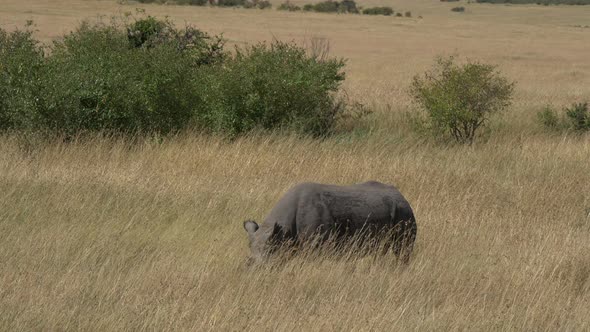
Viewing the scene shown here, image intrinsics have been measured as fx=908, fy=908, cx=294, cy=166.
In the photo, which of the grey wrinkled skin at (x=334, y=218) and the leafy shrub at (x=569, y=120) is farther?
the leafy shrub at (x=569, y=120)

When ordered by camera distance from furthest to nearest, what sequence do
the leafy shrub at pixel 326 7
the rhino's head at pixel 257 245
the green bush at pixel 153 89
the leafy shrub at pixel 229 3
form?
the leafy shrub at pixel 326 7 < the leafy shrub at pixel 229 3 < the green bush at pixel 153 89 < the rhino's head at pixel 257 245

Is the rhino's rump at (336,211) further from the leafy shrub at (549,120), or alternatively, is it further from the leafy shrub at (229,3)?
the leafy shrub at (229,3)

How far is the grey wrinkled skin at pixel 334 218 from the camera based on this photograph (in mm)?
7820

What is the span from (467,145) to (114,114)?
6873 millimetres

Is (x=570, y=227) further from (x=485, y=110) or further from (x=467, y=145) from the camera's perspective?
(x=485, y=110)

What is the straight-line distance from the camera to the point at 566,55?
53.6 m

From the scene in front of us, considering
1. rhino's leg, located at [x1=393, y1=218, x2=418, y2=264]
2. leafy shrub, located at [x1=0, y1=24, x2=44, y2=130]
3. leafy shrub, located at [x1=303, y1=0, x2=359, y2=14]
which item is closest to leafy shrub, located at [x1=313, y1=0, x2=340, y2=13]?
leafy shrub, located at [x1=303, y1=0, x2=359, y2=14]

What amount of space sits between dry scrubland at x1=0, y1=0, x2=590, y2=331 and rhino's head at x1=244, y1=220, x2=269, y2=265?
13 cm

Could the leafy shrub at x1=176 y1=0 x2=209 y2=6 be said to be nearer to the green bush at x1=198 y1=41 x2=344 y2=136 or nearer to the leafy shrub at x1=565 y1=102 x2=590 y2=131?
the leafy shrub at x1=565 y1=102 x2=590 y2=131

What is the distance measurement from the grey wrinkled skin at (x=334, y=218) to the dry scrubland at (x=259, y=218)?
0.23 meters

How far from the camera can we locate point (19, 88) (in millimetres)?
15375

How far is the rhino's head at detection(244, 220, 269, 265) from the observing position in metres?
7.71

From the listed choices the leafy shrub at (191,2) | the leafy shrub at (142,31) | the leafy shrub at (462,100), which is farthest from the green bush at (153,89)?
the leafy shrub at (191,2)

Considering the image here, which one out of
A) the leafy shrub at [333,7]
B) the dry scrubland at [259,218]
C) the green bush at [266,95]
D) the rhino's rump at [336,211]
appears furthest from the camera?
the leafy shrub at [333,7]
